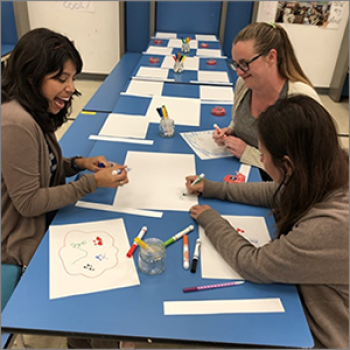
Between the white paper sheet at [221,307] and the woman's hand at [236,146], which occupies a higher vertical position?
the woman's hand at [236,146]

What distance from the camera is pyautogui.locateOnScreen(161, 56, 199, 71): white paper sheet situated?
9.92 ft

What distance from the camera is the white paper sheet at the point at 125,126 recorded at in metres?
1.80

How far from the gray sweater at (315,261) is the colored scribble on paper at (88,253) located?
0.33 m

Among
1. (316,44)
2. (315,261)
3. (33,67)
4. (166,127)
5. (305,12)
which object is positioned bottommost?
(316,44)

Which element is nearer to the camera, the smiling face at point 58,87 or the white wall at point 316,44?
the smiling face at point 58,87

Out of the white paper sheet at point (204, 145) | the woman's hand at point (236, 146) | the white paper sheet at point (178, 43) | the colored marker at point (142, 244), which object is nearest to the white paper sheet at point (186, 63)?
the white paper sheet at point (178, 43)

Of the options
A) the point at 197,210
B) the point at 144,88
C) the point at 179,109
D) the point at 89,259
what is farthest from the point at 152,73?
the point at 89,259

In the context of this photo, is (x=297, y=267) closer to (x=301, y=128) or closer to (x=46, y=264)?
(x=301, y=128)

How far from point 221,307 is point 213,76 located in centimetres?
231

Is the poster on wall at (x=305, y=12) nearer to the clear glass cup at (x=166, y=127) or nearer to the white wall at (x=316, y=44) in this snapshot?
the white wall at (x=316, y=44)

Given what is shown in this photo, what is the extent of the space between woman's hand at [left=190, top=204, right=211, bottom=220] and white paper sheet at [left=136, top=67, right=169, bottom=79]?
1.77 meters

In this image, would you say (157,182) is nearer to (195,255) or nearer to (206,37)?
(195,255)

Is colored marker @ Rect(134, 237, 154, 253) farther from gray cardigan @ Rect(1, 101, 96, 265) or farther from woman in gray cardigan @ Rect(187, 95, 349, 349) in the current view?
gray cardigan @ Rect(1, 101, 96, 265)

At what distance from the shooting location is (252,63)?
5.27 feet
